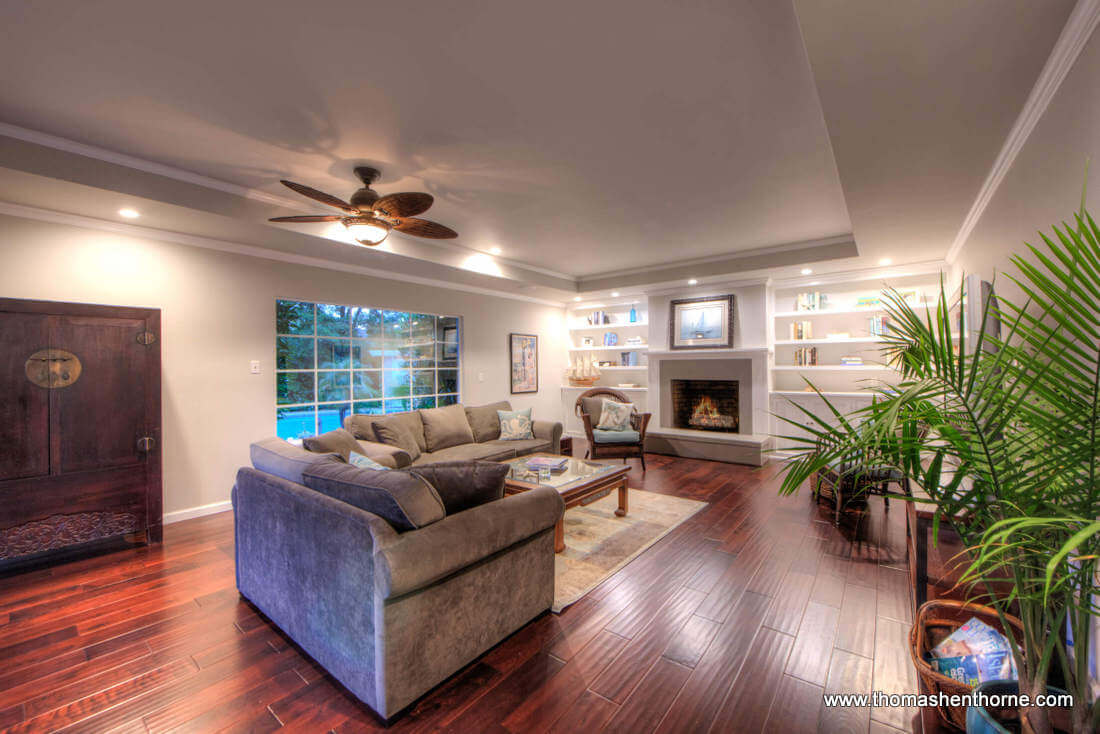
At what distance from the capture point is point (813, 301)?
5820mm

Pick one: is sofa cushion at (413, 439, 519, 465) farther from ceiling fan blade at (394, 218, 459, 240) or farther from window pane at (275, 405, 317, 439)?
ceiling fan blade at (394, 218, 459, 240)

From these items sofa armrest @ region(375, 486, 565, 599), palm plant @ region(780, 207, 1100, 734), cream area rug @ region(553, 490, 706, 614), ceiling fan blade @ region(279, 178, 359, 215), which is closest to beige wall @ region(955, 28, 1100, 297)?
palm plant @ region(780, 207, 1100, 734)

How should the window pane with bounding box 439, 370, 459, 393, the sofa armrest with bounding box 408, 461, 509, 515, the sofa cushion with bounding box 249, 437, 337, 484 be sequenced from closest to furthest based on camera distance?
the sofa armrest with bounding box 408, 461, 509, 515 < the sofa cushion with bounding box 249, 437, 337, 484 < the window pane with bounding box 439, 370, 459, 393

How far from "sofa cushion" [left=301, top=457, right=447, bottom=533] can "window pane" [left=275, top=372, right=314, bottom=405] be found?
2.95 metres

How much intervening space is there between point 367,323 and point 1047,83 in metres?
5.37

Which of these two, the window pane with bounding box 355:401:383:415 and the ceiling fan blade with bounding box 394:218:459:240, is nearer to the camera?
the ceiling fan blade with bounding box 394:218:459:240

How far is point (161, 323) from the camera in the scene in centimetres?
363

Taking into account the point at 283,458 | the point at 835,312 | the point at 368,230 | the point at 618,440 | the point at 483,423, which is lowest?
the point at 618,440

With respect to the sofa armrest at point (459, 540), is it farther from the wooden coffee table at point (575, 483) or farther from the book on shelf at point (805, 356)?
the book on shelf at point (805, 356)

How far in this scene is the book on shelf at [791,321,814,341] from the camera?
5840 millimetres

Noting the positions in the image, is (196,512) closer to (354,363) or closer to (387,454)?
(387,454)

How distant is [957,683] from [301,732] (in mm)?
2299

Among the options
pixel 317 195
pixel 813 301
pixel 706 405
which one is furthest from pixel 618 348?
pixel 317 195

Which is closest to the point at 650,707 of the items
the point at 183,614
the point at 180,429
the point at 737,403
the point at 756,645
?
the point at 756,645
